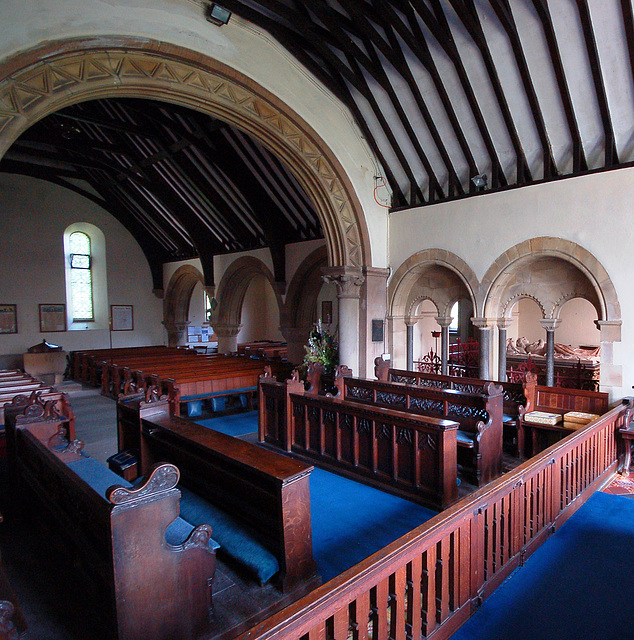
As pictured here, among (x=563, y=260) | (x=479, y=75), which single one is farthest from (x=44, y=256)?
(x=563, y=260)

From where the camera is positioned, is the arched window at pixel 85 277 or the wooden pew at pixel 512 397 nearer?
the wooden pew at pixel 512 397

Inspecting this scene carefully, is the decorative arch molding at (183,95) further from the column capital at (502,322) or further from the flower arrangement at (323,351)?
the column capital at (502,322)

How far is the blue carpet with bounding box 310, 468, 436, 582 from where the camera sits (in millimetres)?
3262

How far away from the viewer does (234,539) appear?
2.93m

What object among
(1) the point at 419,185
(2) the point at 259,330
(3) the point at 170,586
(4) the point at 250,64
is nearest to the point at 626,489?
(3) the point at 170,586

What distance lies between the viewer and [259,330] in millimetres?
19812

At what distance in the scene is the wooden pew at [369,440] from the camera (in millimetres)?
3939

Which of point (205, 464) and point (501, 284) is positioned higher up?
point (501, 284)

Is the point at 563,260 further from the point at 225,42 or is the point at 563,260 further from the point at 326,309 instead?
the point at 326,309

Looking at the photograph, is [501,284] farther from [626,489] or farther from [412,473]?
[412,473]

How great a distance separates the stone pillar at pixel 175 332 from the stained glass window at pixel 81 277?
247 cm

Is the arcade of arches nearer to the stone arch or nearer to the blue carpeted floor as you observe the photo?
the blue carpeted floor

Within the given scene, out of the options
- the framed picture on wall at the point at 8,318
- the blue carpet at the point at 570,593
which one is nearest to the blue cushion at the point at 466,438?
the blue carpet at the point at 570,593

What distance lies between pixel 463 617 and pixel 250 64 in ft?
24.1
